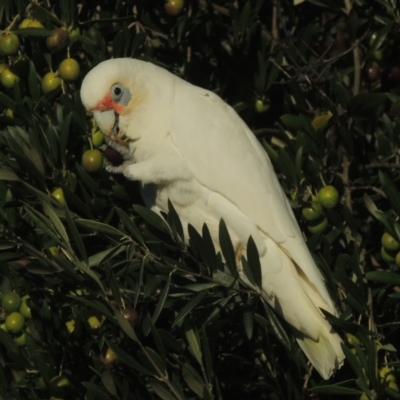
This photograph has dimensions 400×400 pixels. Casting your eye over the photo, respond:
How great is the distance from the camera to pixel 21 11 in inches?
82.0

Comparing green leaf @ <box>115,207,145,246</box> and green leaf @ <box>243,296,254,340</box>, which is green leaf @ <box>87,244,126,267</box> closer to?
green leaf @ <box>115,207,145,246</box>

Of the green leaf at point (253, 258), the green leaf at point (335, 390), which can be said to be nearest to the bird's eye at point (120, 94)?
the green leaf at point (253, 258)

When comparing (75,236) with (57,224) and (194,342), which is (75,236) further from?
(194,342)

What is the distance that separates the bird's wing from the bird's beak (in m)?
0.14

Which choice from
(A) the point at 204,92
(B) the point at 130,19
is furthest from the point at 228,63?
(B) the point at 130,19

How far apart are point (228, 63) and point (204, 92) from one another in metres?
0.12

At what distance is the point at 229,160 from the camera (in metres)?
2.16

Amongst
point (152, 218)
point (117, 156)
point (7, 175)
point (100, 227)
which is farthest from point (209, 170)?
point (7, 175)

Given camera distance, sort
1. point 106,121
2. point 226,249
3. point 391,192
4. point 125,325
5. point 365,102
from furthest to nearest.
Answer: point 106,121 → point 365,102 → point 391,192 → point 226,249 → point 125,325

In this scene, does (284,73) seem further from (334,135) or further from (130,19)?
(130,19)

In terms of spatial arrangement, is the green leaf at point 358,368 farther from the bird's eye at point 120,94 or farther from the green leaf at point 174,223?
the bird's eye at point 120,94

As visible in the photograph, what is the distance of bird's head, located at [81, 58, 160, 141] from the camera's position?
206 centimetres

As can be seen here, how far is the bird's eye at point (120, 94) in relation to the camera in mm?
2175

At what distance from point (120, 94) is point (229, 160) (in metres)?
0.32
